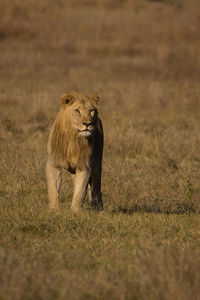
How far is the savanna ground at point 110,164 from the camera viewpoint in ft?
14.4

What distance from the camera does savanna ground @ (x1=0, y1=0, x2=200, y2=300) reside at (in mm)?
4387

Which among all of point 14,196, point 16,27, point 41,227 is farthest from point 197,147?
point 16,27

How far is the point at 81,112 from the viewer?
6.00 m

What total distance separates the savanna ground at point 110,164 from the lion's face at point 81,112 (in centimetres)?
83

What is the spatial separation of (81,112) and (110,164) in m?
3.19

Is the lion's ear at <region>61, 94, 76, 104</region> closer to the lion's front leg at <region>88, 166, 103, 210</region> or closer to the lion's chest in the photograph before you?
the lion's chest

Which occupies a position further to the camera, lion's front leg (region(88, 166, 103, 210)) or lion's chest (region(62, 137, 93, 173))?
lion's front leg (region(88, 166, 103, 210))

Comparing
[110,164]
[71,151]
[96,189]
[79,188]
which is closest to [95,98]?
[71,151]

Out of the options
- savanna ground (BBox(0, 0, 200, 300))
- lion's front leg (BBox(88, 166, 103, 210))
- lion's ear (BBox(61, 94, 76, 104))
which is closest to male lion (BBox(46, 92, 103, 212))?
lion's ear (BBox(61, 94, 76, 104))

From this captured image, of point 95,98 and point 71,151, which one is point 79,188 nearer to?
point 71,151

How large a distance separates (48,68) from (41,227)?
12.7 metres

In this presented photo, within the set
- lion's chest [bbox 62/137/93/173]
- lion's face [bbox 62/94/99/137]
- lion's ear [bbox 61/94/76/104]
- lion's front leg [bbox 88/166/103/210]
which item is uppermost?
lion's ear [bbox 61/94/76/104]

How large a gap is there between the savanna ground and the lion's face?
2.74ft

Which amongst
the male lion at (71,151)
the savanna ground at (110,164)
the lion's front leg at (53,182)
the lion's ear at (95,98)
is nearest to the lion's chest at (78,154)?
the male lion at (71,151)
